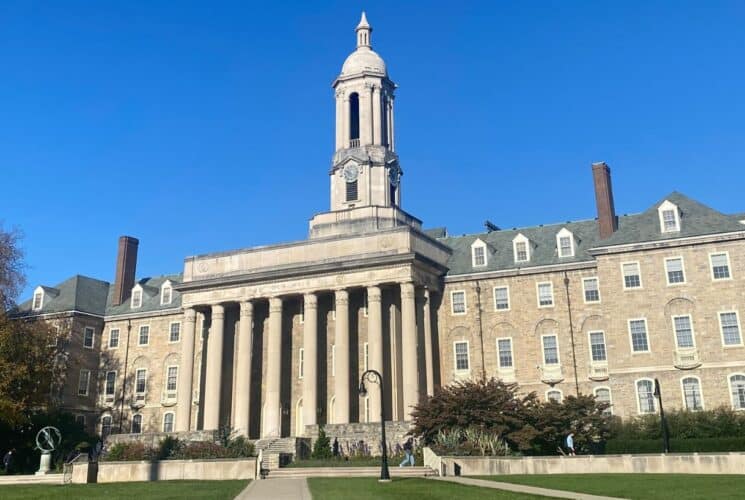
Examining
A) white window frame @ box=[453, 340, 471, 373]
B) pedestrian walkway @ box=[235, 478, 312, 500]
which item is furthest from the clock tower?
pedestrian walkway @ box=[235, 478, 312, 500]

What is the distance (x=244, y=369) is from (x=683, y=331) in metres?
28.9

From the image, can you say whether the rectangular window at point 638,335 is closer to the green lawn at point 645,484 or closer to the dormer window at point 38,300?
the green lawn at point 645,484

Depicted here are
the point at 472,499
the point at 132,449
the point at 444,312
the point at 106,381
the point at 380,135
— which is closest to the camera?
the point at 472,499

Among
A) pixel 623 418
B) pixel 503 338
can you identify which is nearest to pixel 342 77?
pixel 503 338

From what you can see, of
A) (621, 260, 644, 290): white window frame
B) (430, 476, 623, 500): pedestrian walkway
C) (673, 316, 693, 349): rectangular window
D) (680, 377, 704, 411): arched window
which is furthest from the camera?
(621, 260, 644, 290): white window frame

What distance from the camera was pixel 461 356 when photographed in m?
54.3

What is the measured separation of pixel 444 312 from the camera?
5566 cm

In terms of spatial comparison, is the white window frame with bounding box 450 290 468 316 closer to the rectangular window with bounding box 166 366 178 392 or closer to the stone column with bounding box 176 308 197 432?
the stone column with bounding box 176 308 197 432

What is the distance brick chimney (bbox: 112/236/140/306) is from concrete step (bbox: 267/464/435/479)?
119ft

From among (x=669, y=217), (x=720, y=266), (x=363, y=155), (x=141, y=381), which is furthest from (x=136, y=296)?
(x=720, y=266)

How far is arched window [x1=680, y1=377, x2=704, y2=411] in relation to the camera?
44812 mm

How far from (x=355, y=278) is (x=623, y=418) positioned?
19.3 metres

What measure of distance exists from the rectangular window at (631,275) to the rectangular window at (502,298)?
872 centimetres

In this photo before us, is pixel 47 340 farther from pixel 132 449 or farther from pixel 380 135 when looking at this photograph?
pixel 380 135
